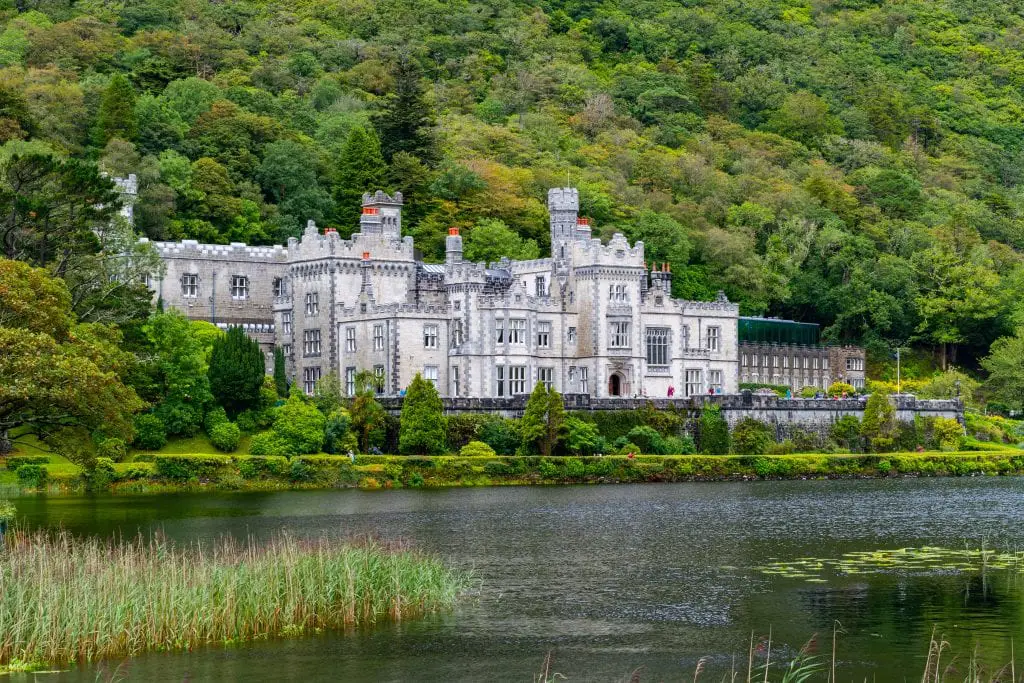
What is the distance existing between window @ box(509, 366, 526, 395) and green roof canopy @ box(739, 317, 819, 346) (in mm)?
21106

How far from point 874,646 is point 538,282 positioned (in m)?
59.6

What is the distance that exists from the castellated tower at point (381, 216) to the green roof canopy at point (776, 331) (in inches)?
931

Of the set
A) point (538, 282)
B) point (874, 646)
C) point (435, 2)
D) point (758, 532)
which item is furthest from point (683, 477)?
point (435, 2)

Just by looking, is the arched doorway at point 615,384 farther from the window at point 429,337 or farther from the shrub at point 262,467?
the shrub at point 262,467

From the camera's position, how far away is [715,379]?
96.2 metres

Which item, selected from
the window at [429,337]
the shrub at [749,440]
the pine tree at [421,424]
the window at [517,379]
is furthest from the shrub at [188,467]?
the shrub at [749,440]

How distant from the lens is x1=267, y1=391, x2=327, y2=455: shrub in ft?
250

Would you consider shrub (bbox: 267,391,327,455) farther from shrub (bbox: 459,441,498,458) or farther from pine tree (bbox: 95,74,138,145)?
pine tree (bbox: 95,74,138,145)

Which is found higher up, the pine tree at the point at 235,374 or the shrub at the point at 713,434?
the pine tree at the point at 235,374

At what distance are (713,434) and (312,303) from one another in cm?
2171

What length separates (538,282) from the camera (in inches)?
3679

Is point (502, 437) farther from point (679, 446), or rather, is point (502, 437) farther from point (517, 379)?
point (517, 379)

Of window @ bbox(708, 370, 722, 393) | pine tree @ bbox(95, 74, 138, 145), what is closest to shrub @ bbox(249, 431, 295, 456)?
window @ bbox(708, 370, 722, 393)

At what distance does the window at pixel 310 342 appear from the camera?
9125 centimetres
